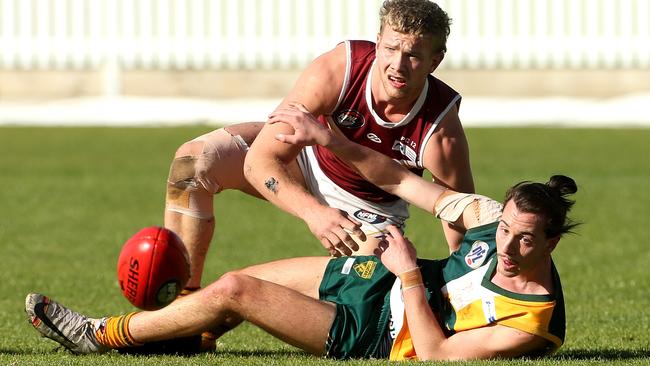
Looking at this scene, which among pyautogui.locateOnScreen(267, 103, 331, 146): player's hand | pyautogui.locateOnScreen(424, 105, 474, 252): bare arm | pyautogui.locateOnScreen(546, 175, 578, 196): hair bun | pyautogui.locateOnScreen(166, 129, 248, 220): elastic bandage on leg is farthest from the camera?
pyautogui.locateOnScreen(166, 129, 248, 220): elastic bandage on leg

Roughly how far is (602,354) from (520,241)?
1046mm

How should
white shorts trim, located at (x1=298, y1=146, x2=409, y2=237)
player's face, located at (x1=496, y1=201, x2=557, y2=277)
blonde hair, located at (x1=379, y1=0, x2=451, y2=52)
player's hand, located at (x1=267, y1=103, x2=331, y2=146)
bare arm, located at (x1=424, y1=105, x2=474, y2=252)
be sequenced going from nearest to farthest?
1. player's face, located at (x1=496, y1=201, x2=557, y2=277)
2. player's hand, located at (x1=267, y1=103, x2=331, y2=146)
3. blonde hair, located at (x1=379, y1=0, x2=451, y2=52)
4. bare arm, located at (x1=424, y1=105, x2=474, y2=252)
5. white shorts trim, located at (x1=298, y1=146, x2=409, y2=237)

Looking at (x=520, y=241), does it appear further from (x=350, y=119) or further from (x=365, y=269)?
(x=350, y=119)

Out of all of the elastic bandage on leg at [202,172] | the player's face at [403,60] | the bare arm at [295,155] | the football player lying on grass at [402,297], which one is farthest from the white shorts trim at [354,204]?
the player's face at [403,60]

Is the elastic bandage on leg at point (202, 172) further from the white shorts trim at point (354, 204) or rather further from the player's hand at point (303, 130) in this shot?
the player's hand at point (303, 130)

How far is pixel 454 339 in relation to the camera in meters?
6.74

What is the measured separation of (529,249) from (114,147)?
1443 centimetres

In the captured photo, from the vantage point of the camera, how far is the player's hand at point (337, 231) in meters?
6.79

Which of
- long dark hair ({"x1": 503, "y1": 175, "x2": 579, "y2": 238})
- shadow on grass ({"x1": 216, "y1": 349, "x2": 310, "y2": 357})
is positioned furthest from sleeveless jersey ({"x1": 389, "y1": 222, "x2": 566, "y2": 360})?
shadow on grass ({"x1": 216, "y1": 349, "x2": 310, "y2": 357})

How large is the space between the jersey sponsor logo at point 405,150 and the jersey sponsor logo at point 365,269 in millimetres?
725

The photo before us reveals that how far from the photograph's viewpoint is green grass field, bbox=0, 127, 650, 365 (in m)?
7.83

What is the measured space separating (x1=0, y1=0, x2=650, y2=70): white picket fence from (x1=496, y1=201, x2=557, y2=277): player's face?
1916 cm

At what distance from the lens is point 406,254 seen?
6.82 meters

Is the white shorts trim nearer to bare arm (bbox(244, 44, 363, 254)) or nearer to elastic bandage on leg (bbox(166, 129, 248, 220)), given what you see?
Result: elastic bandage on leg (bbox(166, 129, 248, 220))
